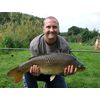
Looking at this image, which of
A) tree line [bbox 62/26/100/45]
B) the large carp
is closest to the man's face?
the large carp

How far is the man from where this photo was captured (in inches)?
102

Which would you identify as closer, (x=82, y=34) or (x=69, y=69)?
(x=69, y=69)

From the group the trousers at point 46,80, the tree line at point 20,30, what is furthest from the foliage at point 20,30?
the trousers at point 46,80

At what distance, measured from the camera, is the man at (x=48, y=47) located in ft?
8.52

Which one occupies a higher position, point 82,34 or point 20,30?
point 20,30

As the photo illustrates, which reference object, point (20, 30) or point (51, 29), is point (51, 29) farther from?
point (20, 30)

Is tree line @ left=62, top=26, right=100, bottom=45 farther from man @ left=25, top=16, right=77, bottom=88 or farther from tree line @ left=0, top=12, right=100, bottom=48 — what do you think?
man @ left=25, top=16, right=77, bottom=88

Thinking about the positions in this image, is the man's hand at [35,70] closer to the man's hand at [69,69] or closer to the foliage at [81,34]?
the man's hand at [69,69]

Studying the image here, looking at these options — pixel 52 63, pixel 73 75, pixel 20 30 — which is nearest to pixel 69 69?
pixel 52 63

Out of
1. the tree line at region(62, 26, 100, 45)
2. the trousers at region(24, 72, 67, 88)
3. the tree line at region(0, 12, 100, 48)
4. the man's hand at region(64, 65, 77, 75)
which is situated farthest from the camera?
the tree line at region(62, 26, 100, 45)

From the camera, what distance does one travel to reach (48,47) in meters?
2.70

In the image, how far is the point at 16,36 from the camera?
746cm
